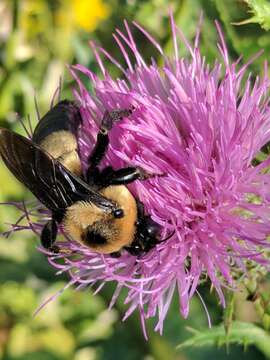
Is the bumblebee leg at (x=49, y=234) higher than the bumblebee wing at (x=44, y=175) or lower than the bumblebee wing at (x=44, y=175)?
lower

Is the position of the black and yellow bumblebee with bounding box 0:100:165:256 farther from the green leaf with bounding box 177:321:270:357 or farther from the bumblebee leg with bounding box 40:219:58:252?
the green leaf with bounding box 177:321:270:357

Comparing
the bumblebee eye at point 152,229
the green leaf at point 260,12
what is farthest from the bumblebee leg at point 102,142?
the green leaf at point 260,12

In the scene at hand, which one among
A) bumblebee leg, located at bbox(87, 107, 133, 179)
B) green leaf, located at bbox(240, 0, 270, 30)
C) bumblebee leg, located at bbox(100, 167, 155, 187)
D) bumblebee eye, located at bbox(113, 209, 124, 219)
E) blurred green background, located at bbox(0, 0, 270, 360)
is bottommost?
blurred green background, located at bbox(0, 0, 270, 360)

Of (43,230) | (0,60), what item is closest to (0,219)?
(0,60)

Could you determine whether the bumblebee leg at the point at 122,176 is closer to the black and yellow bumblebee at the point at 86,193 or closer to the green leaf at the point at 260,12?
the black and yellow bumblebee at the point at 86,193

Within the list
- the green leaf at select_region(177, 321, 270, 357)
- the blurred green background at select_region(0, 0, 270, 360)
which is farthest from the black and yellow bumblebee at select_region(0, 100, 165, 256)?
the blurred green background at select_region(0, 0, 270, 360)
